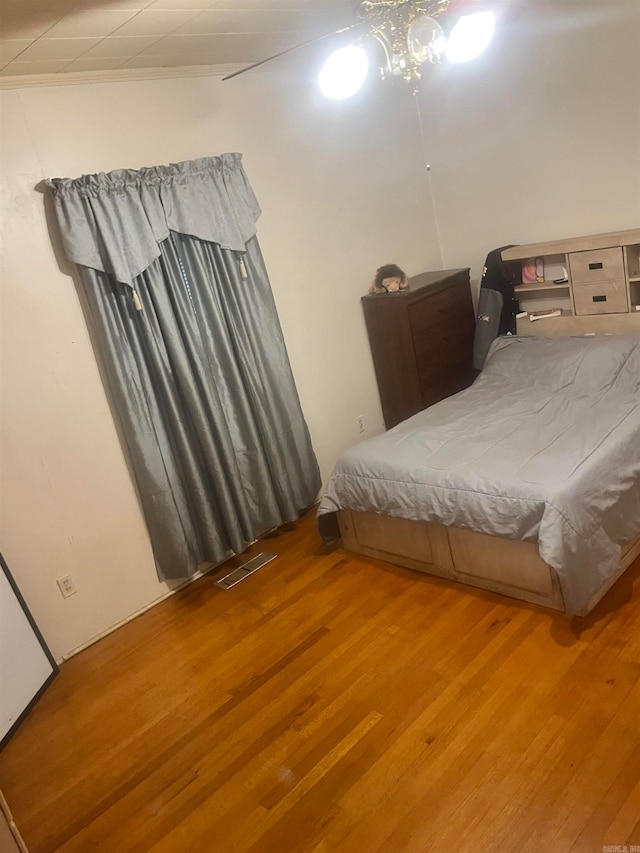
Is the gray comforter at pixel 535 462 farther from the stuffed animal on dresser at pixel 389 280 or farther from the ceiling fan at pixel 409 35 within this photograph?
the ceiling fan at pixel 409 35

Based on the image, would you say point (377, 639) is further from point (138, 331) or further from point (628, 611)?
point (138, 331)

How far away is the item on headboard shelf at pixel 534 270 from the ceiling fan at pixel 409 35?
1.92 m

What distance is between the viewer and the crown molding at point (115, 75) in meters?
2.77

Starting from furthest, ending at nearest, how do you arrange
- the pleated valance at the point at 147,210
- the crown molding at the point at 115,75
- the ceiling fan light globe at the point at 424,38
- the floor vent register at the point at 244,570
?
the floor vent register at the point at 244,570, the pleated valance at the point at 147,210, the crown molding at the point at 115,75, the ceiling fan light globe at the point at 424,38

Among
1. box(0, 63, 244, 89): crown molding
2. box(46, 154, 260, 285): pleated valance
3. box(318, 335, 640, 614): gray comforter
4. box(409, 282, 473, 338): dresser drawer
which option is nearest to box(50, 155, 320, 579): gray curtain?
box(46, 154, 260, 285): pleated valance

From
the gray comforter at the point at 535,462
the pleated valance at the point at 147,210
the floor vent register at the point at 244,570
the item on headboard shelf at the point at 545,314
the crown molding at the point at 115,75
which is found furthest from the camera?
the item on headboard shelf at the point at 545,314

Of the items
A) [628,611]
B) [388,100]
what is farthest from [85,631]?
[388,100]

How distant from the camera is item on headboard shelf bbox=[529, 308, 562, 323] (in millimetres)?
4066

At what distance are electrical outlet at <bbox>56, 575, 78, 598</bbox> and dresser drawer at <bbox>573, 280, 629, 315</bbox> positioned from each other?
3168 millimetres

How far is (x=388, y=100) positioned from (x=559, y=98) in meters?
1.08

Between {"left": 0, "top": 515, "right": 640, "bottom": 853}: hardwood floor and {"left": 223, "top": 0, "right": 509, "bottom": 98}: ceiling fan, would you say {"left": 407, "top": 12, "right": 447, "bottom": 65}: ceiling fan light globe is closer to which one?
{"left": 223, "top": 0, "right": 509, "bottom": 98}: ceiling fan

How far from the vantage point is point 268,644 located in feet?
9.34

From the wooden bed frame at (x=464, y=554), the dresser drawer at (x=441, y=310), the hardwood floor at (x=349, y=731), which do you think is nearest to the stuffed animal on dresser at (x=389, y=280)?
the dresser drawer at (x=441, y=310)

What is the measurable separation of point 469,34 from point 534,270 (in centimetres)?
204
